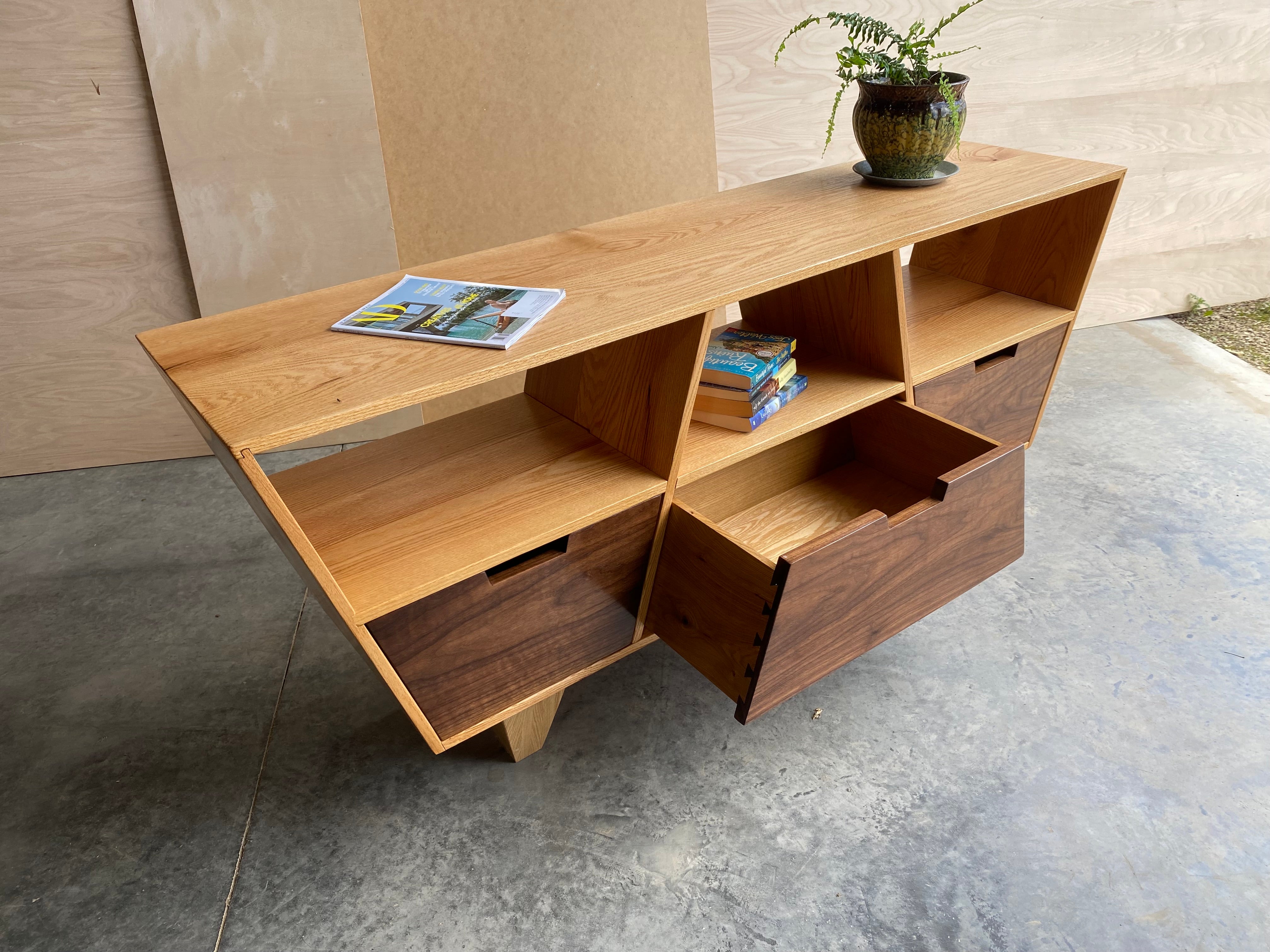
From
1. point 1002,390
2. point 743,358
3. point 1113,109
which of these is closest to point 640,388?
point 743,358

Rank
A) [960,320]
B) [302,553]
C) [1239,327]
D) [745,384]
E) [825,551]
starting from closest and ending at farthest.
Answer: [302,553] < [825,551] < [745,384] < [960,320] < [1239,327]

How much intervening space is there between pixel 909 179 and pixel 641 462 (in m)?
0.81

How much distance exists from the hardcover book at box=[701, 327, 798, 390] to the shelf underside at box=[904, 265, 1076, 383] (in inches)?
10.0

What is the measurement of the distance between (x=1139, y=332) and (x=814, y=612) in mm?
2297

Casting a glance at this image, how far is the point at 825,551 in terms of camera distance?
1.26 m

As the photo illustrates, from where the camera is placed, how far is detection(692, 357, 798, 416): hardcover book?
4.95 ft

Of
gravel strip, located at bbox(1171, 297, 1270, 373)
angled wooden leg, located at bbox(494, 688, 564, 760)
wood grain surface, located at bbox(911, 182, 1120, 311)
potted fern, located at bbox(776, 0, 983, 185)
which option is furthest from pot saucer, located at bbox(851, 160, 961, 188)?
gravel strip, located at bbox(1171, 297, 1270, 373)

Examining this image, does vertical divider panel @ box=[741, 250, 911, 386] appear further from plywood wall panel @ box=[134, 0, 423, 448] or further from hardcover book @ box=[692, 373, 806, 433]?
plywood wall panel @ box=[134, 0, 423, 448]

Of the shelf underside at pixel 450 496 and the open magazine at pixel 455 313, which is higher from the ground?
the open magazine at pixel 455 313

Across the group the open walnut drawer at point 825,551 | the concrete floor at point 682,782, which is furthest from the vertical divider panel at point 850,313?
the concrete floor at point 682,782

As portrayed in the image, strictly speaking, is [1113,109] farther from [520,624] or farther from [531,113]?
[520,624]

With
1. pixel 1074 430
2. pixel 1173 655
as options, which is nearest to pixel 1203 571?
pixel 1173 655

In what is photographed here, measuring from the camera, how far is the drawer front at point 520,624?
1267 millimetres

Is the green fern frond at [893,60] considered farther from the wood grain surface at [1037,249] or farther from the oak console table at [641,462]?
the wood grain surface at [1037,249]
